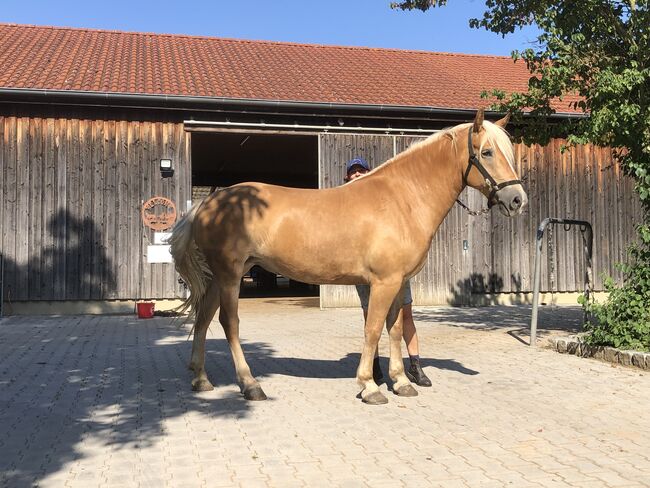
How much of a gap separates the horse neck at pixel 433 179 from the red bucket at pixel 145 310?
298 inches

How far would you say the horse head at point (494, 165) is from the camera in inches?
174

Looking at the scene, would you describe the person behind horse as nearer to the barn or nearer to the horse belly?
the horse belly

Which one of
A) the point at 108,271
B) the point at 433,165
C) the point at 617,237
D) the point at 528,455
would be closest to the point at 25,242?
the point at 108,271

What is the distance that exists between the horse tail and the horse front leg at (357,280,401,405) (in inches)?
61.5

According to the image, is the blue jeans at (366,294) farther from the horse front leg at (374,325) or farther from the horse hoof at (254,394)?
the horse hoof at (254,394)

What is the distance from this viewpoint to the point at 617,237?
571 inches

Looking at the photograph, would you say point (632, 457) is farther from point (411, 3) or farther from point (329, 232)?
point (411, 3)

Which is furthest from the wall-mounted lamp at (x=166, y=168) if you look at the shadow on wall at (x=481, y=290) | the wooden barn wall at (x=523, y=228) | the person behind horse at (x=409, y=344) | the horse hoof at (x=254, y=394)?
the horse hoof at (x=254, y=394)

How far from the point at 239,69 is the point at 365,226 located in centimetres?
1086

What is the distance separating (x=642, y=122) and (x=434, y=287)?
7.20m

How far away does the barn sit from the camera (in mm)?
11367

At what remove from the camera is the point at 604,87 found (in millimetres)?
6609

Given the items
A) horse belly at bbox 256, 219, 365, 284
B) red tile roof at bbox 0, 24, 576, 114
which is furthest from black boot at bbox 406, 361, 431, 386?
red tile roof at bbox 0, 24, 576, 114

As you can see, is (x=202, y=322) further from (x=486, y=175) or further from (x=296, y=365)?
(x=486, y=175)
